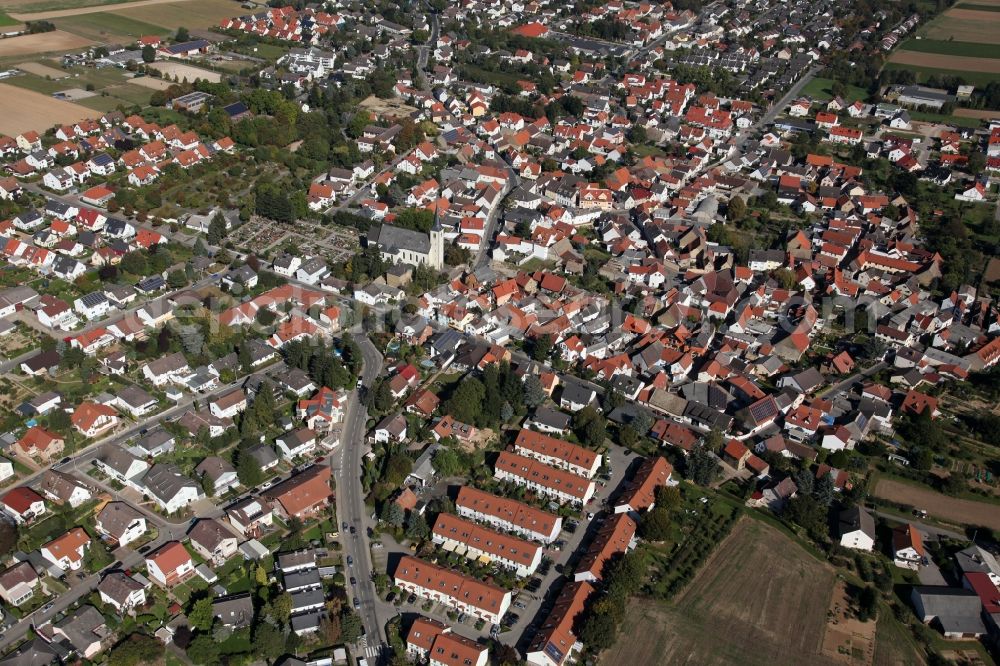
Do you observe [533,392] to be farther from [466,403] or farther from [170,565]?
[170,565]

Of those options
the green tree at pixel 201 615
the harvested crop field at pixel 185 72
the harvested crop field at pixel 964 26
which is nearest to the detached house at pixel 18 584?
the green tree at pixel 201 615

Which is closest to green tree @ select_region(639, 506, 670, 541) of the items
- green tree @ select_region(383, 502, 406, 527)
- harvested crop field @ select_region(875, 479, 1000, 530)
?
green tree @ select_region(383, 502, 406, 527)

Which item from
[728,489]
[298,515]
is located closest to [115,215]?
[298,515]

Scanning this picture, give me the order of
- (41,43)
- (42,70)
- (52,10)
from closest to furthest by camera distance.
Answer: (42,70) → (41,43) → (52,10)

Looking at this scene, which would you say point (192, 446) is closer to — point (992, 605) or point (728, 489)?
point (728, 489)

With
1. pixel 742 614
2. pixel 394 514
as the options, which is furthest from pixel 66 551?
pixel 742 614

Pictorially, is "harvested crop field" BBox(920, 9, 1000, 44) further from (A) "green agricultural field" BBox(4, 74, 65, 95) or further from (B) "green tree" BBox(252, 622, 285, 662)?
(B) "green tree" BBox(252, 622, 285, 662)

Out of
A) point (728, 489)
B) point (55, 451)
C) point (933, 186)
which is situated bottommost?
point (55, 451)

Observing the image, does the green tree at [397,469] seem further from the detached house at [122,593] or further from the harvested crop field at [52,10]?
the harvested crop field at [52,10]
